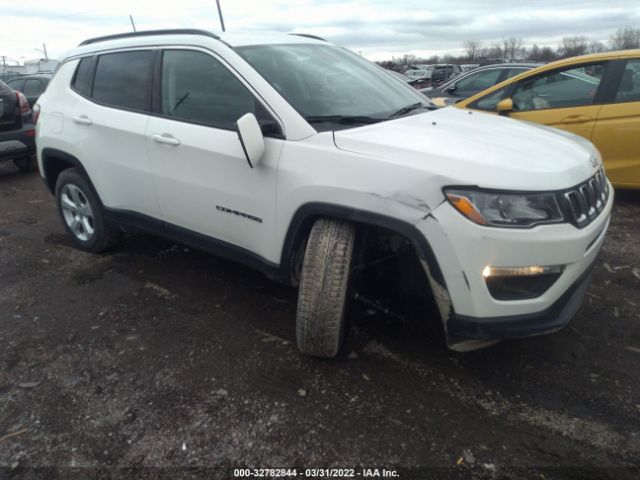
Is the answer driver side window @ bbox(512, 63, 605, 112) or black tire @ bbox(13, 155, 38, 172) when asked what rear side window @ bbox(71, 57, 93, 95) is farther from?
black tire @ bbox(13, 155, 38, 172)

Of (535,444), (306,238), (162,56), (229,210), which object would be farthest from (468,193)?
(162,56)

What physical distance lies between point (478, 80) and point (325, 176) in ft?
22.3

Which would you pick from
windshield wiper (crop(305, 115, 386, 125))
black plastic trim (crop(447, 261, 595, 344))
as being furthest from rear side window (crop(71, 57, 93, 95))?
black plastic trim (crop(447, 261, 595, 344))

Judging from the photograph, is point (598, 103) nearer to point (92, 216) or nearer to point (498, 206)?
point (498, 206)

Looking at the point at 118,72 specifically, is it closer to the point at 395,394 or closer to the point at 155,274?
the point at 155,274

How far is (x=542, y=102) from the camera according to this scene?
5.20 metres

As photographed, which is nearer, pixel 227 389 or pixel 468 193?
pixel 468 193

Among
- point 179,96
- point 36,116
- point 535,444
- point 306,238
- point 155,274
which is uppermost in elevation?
point 179,96

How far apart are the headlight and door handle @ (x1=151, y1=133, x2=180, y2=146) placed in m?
1.72

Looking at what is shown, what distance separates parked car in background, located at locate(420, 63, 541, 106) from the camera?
7.74 meters

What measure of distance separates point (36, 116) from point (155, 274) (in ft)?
5.87

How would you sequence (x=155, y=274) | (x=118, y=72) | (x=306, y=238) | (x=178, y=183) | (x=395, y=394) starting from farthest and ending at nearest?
(x=155, y=274) < (x=118, y=72) < (x=178, y=183) < (x=306, y=238) < (x=395, y=394)

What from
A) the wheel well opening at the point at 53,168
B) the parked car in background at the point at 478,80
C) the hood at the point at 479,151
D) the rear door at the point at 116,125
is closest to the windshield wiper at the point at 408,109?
the hood at the point at 479,151

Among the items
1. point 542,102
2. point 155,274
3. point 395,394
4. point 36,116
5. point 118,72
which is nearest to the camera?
point 395,394
